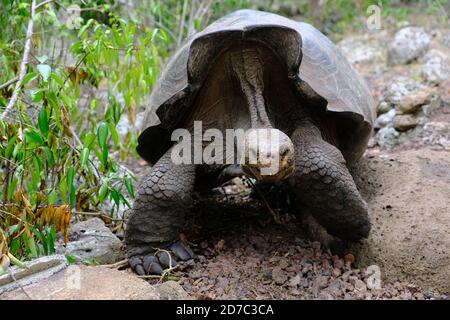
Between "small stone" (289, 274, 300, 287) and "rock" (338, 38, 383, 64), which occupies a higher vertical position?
"rock" (338, 38, 383, 64)

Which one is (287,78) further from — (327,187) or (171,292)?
(171,292)

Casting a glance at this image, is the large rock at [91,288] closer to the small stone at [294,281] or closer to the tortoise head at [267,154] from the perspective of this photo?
the small stone at [294,281]

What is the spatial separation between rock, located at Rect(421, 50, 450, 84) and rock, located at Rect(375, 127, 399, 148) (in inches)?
62.7

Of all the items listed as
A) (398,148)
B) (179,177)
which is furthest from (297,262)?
(398,148)

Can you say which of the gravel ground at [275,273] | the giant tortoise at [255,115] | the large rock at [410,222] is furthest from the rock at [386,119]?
the gravel ground at [275,273]

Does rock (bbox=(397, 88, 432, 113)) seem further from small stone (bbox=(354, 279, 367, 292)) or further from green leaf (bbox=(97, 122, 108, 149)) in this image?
green leaf (bbox=(97, 122, 108, 149))

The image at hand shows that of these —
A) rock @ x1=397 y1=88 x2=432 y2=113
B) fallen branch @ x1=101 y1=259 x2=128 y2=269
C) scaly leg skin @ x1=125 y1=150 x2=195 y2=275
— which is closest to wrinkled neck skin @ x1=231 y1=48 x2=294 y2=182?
scaly leg skin @ x1=125 y1=150 x2=195 y2=275

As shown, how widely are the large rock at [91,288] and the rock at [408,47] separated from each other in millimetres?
5922

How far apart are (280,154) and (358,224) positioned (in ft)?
2.20

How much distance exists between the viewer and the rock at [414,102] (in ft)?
16.5

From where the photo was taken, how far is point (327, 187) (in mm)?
2668

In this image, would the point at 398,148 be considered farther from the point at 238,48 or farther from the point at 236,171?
the point at 238,48

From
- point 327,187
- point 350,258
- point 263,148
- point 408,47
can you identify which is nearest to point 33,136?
point 263,148

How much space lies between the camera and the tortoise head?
2.37 m
